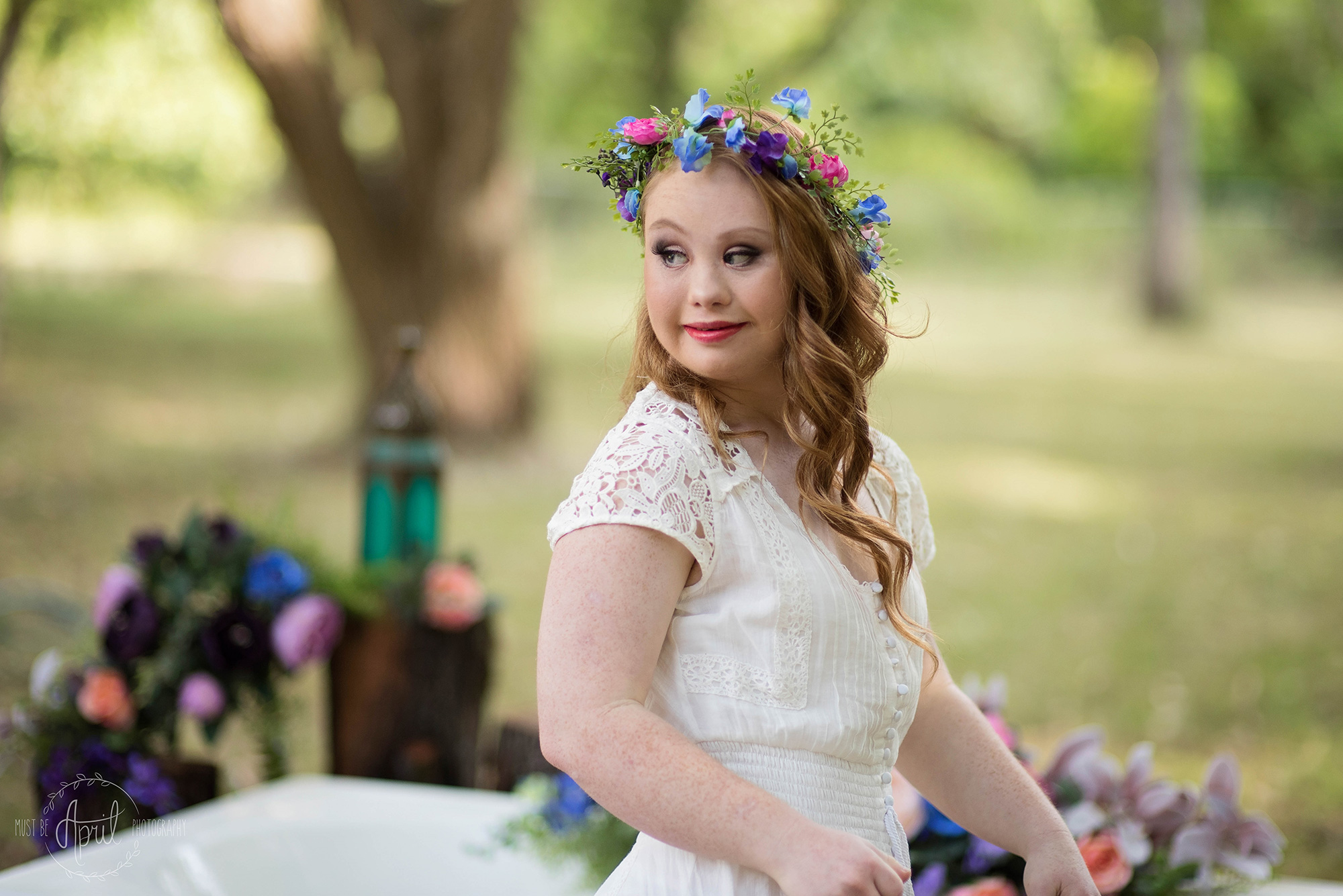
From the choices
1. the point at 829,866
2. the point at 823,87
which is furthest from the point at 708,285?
the point at 823,87

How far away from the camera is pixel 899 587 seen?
1.45 metres

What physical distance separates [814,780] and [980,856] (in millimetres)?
1023

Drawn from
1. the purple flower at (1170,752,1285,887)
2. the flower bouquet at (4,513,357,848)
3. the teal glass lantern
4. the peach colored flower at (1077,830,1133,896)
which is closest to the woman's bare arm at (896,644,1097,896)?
the peach colored flower at (1077,830,1133,896)

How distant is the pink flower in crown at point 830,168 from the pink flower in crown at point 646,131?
0.53 ft

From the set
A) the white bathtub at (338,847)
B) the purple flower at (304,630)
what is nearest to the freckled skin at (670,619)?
the white bathtub at (338,847)

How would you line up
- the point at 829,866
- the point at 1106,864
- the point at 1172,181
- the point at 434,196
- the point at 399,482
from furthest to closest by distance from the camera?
the point at 1172,181 → the point at 434,196 → the point at 399,482 → the point at 1106,864 → the point at 829,866

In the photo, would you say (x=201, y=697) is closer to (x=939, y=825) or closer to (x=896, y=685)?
(x=939, y=825)

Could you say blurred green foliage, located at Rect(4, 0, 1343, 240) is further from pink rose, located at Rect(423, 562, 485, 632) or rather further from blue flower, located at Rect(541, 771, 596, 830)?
blue flower, located at Rect(541, 771, 596, 830)

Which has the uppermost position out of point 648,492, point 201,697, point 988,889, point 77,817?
point 648,492

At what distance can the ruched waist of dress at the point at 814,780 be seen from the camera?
52.7 inches

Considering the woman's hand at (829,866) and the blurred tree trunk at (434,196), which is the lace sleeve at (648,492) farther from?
the blurred tree trunk at (434,196)

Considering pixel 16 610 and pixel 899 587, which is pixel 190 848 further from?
pixel 899 587

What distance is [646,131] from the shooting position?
4.64ft

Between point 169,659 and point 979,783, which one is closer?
point 979,783
